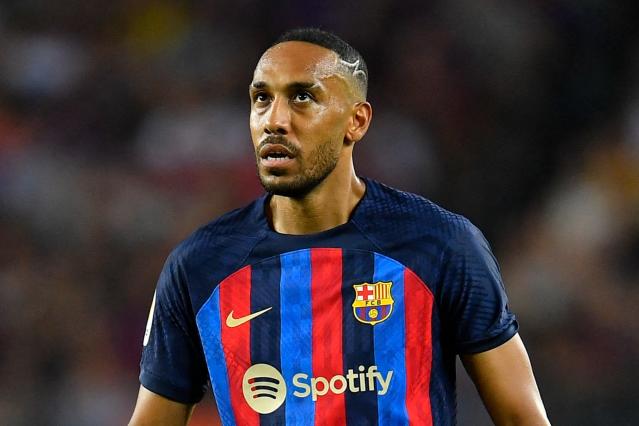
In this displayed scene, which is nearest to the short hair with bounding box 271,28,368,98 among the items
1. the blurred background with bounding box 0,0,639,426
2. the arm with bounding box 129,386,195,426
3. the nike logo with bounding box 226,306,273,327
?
the nike logo with bounding box 226,306,273,327

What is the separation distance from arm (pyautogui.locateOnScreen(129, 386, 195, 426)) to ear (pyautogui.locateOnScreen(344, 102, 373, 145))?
89 cm

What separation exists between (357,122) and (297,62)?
27 centimetres

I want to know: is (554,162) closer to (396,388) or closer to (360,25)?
(360,25)

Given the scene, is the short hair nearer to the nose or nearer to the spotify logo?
the nose

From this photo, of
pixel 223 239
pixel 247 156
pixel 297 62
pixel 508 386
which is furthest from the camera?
pixel 247 156

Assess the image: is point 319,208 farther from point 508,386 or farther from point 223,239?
point 508,386

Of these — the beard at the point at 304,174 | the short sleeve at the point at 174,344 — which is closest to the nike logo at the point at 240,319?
the short sleeve at the point at 174,344

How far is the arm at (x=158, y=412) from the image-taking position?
2.81 m

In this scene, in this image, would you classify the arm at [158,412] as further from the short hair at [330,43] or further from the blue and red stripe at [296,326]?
the short hair at [330,43]

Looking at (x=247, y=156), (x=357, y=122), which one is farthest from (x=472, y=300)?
(x=247, y=156)

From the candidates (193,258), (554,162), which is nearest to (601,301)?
(554,162)

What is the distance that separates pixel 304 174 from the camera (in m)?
2.66

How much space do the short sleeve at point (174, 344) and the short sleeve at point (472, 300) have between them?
0.72m

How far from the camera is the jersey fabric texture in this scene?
2.62 m
